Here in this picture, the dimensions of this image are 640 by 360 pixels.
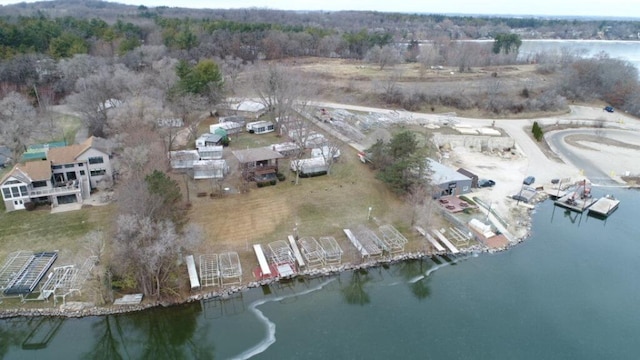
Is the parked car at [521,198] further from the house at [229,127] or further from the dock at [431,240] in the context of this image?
the house at [229,127]

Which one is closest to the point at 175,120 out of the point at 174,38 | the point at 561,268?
the point at 561,268

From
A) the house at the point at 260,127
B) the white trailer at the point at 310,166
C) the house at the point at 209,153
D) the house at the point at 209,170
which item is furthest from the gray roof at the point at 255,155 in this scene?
the house at the point at 260,127

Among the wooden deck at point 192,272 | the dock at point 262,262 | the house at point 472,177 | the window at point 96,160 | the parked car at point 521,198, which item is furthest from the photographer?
the house at point 472,177

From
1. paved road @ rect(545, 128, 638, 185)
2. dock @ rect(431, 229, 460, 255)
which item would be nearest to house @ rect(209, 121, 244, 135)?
dock @ rect(431, 229, 460, 255)

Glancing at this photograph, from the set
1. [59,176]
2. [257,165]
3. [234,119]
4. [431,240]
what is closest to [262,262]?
[257,165]

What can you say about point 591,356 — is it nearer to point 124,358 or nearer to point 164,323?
point 164,323

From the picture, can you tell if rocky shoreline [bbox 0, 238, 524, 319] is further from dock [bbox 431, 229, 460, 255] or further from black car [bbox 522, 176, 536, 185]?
black car [bbox 522, 176, 536, 185]

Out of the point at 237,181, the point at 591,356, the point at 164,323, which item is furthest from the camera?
the point at 237,181
